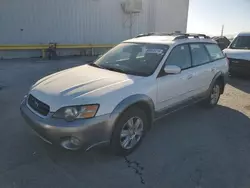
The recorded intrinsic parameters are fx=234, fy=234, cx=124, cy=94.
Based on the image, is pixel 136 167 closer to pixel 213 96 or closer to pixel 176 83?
pixel 176 83

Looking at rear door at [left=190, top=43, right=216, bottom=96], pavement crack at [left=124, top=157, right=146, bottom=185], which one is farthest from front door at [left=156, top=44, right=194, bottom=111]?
pavement crack at [left=124, top=157, right=146, bottom=185]

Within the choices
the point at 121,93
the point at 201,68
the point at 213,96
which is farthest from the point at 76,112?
the point at 213,96

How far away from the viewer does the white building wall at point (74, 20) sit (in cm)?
1142

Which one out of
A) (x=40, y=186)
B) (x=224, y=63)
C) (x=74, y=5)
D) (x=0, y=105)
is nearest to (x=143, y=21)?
(x=74, y=5)

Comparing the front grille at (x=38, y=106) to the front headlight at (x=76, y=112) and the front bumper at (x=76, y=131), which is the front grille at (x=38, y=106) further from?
the front headlight at (x=76, y=112)

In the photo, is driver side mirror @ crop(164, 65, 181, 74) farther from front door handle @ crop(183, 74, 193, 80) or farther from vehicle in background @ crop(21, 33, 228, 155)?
front door handle @ crop(183, 74, 193, 80)

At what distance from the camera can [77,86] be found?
3166 mm

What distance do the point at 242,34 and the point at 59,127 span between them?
9.38m

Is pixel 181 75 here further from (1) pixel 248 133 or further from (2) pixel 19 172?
(2) pixel 19 172

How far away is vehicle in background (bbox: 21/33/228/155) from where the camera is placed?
2.81m

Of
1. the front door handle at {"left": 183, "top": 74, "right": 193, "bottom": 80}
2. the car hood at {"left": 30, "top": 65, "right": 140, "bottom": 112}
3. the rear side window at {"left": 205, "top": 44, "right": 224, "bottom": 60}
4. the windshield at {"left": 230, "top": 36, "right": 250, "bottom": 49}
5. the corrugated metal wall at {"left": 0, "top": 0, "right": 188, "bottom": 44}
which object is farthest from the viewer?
the corrugated metal wall at {"left": 0, "top": 0, "right": 188, "bottom": 44}

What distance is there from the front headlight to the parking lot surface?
710 millimetres

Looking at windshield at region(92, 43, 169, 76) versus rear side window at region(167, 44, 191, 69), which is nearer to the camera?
windshield at region(92, 43, 169, 76)

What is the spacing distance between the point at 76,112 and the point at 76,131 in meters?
0.23
